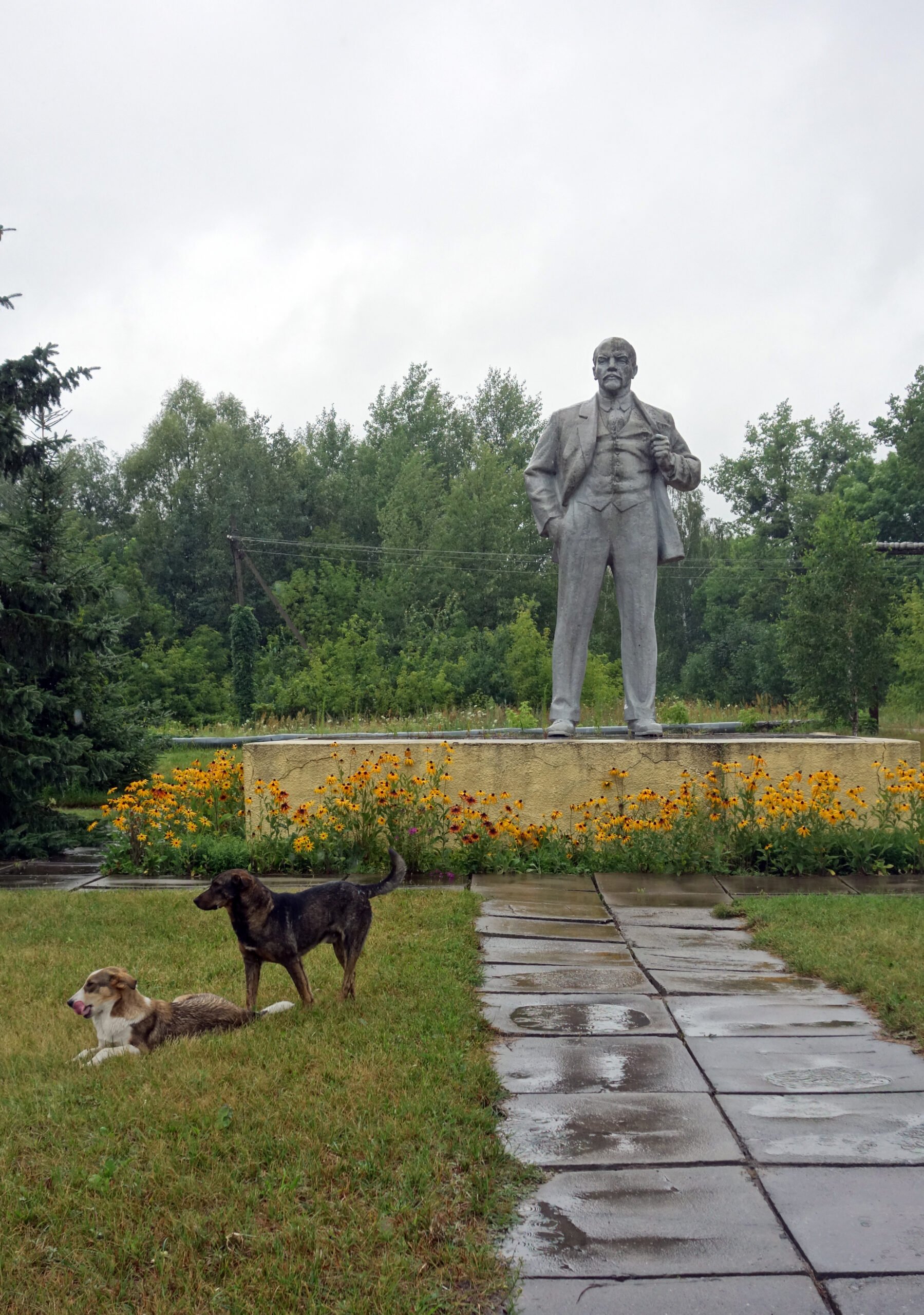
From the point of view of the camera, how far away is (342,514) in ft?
141

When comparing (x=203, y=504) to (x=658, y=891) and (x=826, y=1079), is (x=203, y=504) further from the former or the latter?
(x=826, y=1079)

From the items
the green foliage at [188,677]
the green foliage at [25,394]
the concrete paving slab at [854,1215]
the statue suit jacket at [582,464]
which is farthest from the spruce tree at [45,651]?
the green foliage at [188,677]

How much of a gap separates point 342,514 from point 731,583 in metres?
15.0

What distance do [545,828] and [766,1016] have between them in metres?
3.73

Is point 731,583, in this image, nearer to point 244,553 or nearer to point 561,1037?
point 244,553

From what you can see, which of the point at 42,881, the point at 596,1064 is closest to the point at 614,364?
the point at 42,881

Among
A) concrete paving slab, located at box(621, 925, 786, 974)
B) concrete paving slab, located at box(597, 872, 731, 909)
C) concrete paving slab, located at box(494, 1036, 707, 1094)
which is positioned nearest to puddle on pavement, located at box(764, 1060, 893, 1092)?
concrete paving slab, located at box(494, 1036, 707, 1094)

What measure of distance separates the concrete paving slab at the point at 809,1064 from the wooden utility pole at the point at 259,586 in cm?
2831

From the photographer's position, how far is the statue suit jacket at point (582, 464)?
8.78 metres

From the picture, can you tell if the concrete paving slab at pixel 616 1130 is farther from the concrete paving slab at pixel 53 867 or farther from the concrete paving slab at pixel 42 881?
the concrete paving slab at pixel 53 867

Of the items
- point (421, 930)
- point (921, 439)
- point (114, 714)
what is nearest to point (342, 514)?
A: point (921, 439)

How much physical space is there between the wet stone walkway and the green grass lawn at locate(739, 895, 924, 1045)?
0.35 ft

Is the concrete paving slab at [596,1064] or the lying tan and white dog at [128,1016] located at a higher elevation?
the lying tan and white dog at [128,1016]

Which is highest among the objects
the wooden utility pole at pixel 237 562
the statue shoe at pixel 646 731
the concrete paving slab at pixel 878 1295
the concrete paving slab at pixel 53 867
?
the wooden utility pole at pixel 237 562
